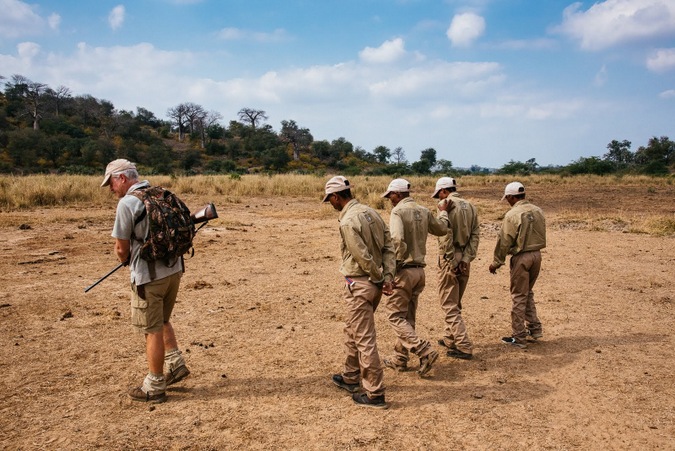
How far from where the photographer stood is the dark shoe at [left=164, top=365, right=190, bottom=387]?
4125 millimetres

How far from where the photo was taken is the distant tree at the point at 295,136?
67812 mm

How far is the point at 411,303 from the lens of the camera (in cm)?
454

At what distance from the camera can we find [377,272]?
12.0ft

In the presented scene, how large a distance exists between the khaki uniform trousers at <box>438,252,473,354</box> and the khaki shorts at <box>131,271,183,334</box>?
106 inches

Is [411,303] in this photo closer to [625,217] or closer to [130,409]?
[130,409]

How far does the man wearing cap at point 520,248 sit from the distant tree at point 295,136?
62.5 meters

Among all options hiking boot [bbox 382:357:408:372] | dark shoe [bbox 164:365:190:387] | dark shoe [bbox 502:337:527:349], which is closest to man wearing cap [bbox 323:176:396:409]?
hiking boot [bbox 382:357:408:372]

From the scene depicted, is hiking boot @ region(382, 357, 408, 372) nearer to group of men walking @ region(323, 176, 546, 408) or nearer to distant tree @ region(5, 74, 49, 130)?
group of men walking @ region(323, 176, 546, 408)

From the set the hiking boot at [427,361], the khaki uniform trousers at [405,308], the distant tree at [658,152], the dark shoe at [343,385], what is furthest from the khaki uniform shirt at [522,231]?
the distant tree at [658,152]

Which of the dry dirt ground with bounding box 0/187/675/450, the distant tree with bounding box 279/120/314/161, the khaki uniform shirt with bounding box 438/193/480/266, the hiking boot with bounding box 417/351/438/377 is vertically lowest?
the dry dirt ground with bounding box 0/187/675/450

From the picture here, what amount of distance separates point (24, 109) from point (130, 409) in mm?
59097

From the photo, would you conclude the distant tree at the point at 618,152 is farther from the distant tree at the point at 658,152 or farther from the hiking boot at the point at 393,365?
the hiking boot at the point at 393,365

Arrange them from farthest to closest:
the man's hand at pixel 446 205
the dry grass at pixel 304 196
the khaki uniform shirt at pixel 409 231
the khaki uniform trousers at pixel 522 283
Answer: the dry grass at pixel 304 196 → the khaki uniform trousers at pixel 522 283 → the man's hand at pixel 446 205 → the khaki uniform shirt at pixel 409 231

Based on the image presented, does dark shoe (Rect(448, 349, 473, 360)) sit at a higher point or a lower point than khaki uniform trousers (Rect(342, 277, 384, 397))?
lower
